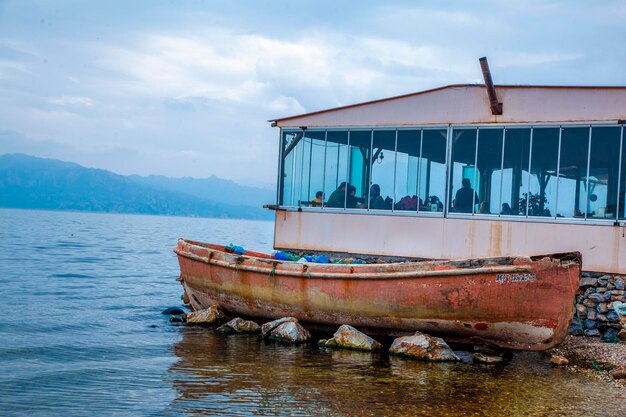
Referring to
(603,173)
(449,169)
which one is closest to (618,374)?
(603,173)

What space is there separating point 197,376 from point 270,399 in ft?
5.41

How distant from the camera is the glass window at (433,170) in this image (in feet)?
47.8

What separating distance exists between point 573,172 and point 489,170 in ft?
5.29

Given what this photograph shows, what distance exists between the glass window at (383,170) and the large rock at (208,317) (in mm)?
4088

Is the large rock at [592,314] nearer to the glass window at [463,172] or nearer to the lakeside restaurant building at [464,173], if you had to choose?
the lakeside restaurant building at [464,173]

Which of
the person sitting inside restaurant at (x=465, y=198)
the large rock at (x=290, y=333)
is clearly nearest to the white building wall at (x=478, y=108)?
the person sitting inside restaurant at (x=465, y=198)

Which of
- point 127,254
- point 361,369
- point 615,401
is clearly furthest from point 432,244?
point 127,254

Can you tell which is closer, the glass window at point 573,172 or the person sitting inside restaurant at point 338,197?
the glass window at point 573,172

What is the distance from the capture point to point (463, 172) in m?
14.3

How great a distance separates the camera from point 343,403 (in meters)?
8.66

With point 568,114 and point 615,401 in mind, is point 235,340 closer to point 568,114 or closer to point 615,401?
point 615,401

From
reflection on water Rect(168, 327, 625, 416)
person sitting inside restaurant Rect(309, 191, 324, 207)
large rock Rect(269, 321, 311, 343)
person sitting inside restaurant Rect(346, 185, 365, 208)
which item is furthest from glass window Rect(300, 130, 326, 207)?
reflection on water Rect(168, 327, 625, 416)

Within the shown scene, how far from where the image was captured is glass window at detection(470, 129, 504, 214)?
1389cm

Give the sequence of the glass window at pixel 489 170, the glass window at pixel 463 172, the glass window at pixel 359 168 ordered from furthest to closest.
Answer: the glass window at pixel 359 168 → the glass window at pixel 463 172 → the glass window at pixel 489 170
